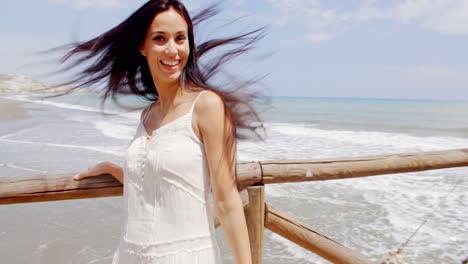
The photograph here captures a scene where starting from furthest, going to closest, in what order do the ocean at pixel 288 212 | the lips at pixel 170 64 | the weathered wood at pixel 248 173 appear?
the ocean at pixel 288 212, the weathered wood at pixel 248 173, the lips at pixel 170 64

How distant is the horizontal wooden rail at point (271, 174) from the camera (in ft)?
5.59

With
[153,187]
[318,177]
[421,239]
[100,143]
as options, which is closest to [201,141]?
[153,187]

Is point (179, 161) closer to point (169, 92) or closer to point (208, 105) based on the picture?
point (208, 105)

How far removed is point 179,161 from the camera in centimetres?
130

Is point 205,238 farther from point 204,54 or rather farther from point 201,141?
point 204,54

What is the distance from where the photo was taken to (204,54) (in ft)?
5.21

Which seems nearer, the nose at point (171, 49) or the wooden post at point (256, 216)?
the nose at point (171, 49)

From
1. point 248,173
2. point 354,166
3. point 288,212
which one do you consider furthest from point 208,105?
point 288,212

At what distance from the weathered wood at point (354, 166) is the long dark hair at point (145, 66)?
0.37 meters

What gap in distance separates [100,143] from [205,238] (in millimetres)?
10318

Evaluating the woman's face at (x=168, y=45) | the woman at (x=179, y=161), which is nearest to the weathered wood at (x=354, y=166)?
the woman at (x=179, y=161)

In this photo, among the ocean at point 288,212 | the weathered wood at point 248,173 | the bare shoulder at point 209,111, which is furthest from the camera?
the ocean at point 288,212

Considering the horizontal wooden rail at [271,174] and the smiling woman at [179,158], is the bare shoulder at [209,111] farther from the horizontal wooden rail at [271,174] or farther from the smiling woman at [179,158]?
the horizontal wooden rail at [271,174]

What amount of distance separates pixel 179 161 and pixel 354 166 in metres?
1.13
